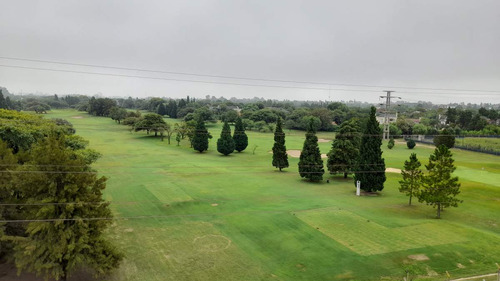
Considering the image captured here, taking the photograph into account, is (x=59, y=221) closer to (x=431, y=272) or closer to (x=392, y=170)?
(x=431, y=272)

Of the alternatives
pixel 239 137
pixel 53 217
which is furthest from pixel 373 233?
pixel 239 137

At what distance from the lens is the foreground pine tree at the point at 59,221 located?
602 inches

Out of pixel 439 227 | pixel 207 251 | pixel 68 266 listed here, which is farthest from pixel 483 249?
pixel 68 266

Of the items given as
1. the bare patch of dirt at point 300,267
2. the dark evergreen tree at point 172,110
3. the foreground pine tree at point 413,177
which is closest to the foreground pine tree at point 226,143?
the foreground pine tree at point 413,177

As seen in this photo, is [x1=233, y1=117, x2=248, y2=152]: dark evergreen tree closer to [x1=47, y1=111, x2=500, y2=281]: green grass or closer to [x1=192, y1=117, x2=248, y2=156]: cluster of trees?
[x1=192, y1=117, x2=248, y2=156]: cluster of trees

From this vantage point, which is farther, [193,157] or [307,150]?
[193,157]

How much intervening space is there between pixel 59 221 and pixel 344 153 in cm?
3286

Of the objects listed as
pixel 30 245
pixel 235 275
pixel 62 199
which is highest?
pixel 62 199

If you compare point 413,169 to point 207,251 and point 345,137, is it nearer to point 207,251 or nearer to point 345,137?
point 345,137

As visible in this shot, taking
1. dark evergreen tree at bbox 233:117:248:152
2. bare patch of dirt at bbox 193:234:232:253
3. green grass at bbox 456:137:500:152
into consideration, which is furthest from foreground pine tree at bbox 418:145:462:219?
green grass at bbox 456:137:500:152

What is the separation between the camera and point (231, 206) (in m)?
28.8

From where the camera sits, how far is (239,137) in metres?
60.6

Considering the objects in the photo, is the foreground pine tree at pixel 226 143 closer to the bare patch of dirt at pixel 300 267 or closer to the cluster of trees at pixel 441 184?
the cluster of trees at pixel 441 184

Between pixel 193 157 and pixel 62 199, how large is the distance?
127ft
